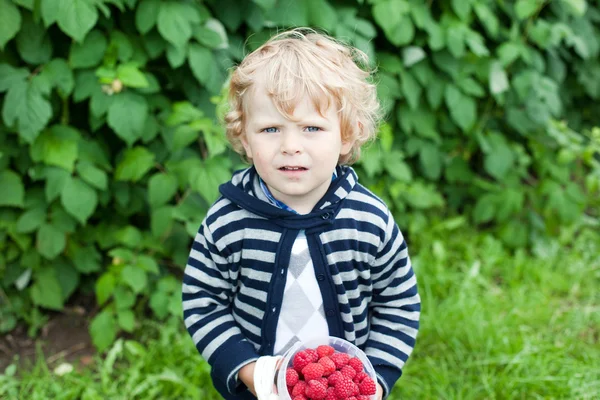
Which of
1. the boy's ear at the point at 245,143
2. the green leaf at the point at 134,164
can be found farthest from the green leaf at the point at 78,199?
the boy's ear at the point at 245,143

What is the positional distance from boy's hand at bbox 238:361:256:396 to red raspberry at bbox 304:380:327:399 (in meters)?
0.27

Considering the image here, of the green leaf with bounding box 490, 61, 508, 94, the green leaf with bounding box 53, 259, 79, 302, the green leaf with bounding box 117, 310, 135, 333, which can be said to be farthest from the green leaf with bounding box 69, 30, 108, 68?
the green leaf with bounding box 490, 61, 508, 94

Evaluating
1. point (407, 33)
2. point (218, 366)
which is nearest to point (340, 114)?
point (218, 366)

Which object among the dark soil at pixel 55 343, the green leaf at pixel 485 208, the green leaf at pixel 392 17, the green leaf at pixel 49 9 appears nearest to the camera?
the green leaf at pixel 49 9

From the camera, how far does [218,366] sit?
1.70 m

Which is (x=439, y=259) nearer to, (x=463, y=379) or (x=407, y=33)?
(x=463, y=379)

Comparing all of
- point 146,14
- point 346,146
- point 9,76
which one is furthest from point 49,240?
point 346,146

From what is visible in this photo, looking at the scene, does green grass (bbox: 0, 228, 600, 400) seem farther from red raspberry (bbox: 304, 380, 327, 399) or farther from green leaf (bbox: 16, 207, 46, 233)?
red raspberry (bbox: 304, 380, 327, 399)

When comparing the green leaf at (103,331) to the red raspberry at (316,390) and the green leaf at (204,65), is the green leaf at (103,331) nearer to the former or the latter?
the green leaf at (204,65)

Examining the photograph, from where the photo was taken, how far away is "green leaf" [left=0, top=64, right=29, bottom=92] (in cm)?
251

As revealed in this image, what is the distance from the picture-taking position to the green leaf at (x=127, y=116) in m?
2.58

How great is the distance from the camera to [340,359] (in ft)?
4.83

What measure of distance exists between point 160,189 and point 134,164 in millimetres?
163

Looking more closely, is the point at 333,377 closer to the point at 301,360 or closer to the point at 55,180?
the point at 301,360
